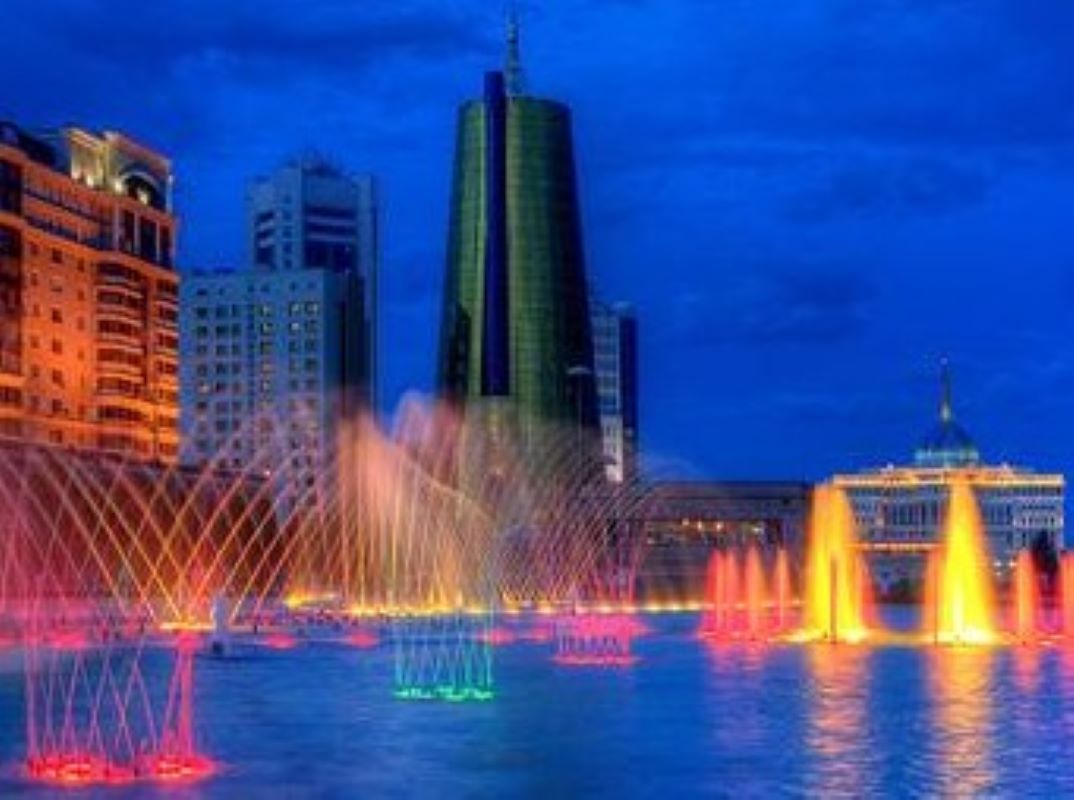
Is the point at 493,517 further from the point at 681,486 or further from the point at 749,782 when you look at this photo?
the point at 749,782

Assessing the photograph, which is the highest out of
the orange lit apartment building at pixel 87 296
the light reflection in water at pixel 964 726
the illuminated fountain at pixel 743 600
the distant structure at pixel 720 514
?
the orange lit apartment building at pixel 87 296

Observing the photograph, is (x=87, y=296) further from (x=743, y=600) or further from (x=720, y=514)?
(x=743, y=600)

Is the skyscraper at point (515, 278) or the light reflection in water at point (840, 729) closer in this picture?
the light reflection in water at point (840, 729)

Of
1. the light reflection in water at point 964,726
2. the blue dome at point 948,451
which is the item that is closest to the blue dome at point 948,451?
the blue dome at point 948,451

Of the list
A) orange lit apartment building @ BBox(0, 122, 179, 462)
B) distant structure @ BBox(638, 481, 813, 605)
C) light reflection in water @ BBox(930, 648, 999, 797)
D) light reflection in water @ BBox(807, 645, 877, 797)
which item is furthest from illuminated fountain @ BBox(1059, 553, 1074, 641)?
orange lit apartment building @ BBox(0, 122, 179, 462)

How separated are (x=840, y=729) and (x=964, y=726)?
2224 millimetres

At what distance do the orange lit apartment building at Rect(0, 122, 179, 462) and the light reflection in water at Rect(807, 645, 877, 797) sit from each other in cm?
8487

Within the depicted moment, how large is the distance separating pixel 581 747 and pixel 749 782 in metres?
4.84

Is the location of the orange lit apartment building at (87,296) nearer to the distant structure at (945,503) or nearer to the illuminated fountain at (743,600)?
the illuminated fountain at (743,600)

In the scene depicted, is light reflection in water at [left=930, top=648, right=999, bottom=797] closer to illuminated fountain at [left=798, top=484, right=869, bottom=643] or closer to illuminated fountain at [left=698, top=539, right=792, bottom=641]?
illuminated fountain at [left=798, top=484, right=869, bottom=643]

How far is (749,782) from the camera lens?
83.0ft

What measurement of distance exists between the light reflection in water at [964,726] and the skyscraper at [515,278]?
349 feet

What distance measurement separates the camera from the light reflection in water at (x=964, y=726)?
25.3 meters

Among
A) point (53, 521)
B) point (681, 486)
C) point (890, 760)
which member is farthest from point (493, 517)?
point (890, 760)
